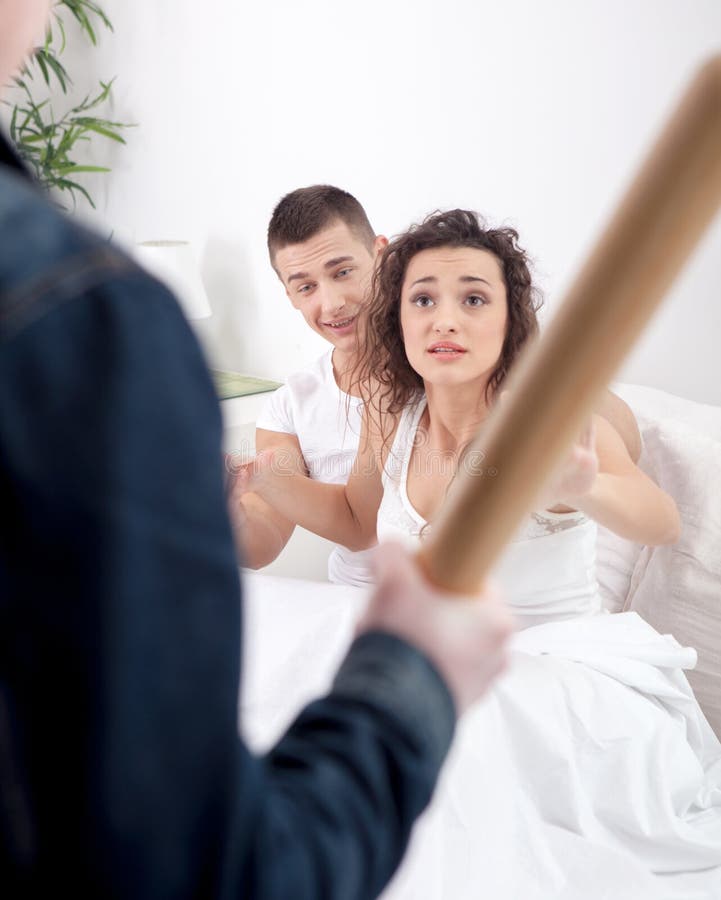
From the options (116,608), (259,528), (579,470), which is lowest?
(259,528)

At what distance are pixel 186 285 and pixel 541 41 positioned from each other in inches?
43.4

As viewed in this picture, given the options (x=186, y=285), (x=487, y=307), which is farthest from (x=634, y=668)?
(x=186, y=285)

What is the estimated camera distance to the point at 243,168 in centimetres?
261

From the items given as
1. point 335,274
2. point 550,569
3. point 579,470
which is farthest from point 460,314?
point 579,470

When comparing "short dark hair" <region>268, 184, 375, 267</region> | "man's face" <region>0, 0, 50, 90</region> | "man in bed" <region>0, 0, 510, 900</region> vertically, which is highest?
"man's face" <region>0, 0, 50, 90</region>

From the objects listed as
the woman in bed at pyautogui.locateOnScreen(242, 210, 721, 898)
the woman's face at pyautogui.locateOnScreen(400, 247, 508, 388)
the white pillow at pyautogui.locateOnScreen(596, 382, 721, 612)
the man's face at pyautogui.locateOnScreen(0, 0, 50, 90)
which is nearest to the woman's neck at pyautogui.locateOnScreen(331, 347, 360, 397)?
the woman in bed at pyautogui.locateOnScreen(242, 210, 721, 898)

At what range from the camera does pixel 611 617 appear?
1.33m

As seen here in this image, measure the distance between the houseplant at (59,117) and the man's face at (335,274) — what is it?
3.62ft

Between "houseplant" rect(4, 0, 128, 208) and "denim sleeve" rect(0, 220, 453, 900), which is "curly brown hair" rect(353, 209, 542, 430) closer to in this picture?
"denim sleeve" rect(0, 220, 453, 900)

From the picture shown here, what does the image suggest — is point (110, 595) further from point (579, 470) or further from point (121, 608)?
point (579, 470)

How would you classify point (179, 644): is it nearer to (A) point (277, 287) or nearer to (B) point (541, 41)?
(B) point (541, 41)

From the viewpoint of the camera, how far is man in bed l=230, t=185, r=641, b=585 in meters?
1.85

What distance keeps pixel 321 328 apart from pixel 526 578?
0.77 m

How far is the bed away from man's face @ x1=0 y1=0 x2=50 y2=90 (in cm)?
60
